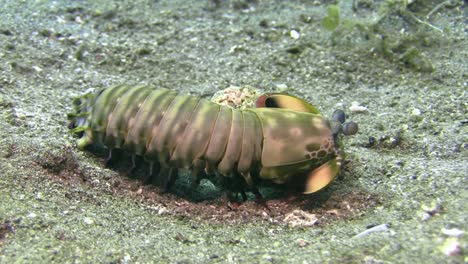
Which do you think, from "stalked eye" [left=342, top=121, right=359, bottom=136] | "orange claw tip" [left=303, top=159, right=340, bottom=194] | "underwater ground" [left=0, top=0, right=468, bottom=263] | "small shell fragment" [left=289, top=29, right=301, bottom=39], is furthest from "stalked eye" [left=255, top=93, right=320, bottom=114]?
"small shell fragment" [left=289, top=29, right=301, bottom=39]

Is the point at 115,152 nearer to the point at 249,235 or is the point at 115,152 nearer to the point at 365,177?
the point at 249,235

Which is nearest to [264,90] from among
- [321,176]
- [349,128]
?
[349,128]

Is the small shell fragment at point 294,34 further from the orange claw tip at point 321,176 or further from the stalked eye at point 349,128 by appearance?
the orange claw tip at point 321,176

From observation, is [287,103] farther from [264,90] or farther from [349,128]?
[264,90]

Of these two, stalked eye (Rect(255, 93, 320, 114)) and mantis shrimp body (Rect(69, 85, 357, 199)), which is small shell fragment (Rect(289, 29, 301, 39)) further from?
mantis shrimp body (Rect(69, 85, 357, 199))

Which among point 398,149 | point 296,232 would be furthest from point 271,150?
point 398,149

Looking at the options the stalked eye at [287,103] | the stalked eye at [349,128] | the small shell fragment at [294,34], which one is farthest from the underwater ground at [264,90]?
the stalked eye at [287,103]
